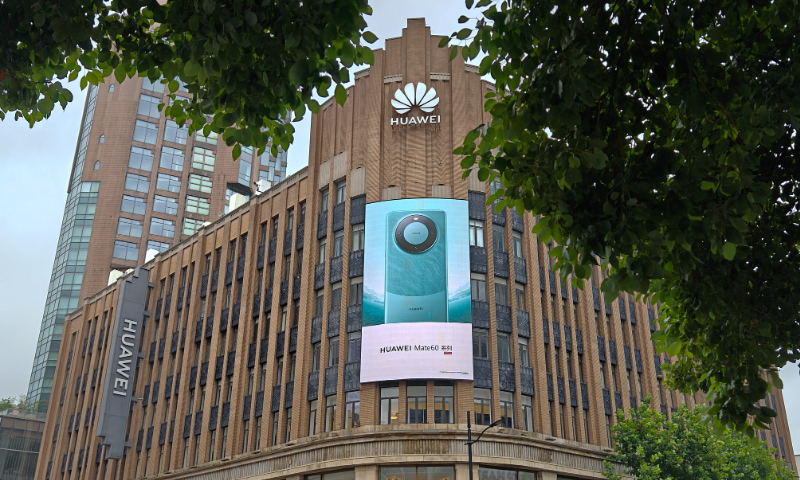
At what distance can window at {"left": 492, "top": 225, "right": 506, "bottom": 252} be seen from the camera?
3669cm

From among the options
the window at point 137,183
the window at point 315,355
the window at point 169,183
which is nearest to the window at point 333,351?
the window at point 315,355

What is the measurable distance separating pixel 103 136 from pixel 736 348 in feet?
292

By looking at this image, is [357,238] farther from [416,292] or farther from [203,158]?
[203,158]

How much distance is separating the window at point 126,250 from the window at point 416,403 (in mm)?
59083

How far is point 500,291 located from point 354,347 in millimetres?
7521

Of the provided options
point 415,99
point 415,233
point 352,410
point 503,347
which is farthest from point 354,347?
point 415,99

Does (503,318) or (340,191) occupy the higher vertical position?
(340,191)

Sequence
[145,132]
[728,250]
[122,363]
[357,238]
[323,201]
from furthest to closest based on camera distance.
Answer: [145,132] → [122,363] → [323,201] → [357,238] → [728,250]

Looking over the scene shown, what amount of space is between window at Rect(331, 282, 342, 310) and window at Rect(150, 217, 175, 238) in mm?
54757

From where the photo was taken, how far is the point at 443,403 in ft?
107

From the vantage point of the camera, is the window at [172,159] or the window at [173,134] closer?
the window at [172,159]

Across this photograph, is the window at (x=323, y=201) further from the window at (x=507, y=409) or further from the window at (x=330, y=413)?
the window at (x=507, y=409)

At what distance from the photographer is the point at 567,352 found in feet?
124

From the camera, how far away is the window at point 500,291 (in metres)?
35.6
